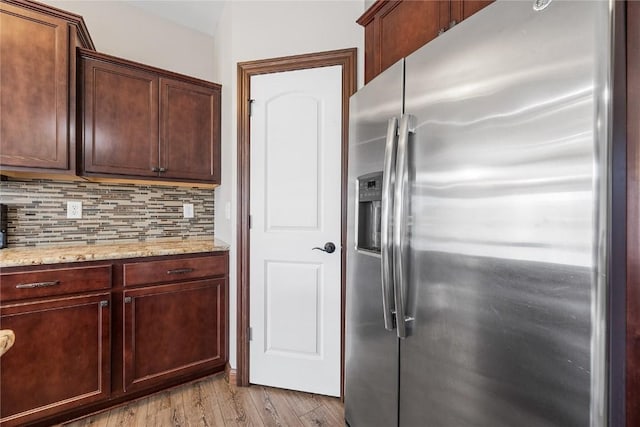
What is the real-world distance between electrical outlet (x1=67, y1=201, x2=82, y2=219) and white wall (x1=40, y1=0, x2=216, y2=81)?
1149mm

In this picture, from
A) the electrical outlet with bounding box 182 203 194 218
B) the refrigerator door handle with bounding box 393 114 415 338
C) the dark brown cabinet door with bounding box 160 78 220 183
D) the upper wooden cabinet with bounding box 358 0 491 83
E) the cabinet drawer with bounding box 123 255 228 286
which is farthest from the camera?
the electrical outlet with bounding box 182 203 194 218

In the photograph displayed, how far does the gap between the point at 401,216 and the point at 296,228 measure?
44.7 inches

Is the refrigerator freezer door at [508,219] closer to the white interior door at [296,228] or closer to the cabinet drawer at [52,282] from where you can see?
the white interior door at [296,228]

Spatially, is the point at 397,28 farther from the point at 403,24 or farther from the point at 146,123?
the point at 146,123

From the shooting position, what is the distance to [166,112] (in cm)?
230

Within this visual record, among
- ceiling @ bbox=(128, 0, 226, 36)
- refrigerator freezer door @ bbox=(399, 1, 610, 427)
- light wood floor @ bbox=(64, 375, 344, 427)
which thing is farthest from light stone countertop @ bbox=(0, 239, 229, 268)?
ceiling @ bbox=(128, 0, 226, 36)

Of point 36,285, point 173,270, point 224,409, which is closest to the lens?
point 36,285

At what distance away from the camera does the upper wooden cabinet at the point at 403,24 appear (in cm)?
116

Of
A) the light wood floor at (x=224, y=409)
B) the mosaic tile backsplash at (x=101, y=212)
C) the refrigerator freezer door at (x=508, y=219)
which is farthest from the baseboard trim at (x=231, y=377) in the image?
the refrigerator freezer door at (x=508, y=219)

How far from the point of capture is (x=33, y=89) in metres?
1.78

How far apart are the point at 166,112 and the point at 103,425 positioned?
194cm

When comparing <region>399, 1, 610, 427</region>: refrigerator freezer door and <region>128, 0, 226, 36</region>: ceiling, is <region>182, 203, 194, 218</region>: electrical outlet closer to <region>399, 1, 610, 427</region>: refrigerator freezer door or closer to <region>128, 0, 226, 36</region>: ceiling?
<region>128, 0, 226, 36</region>: ceiling

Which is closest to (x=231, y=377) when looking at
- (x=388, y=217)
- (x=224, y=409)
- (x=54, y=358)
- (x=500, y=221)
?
(x=224, y=409)

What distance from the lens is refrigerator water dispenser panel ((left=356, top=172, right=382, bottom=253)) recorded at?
51.3 inches
